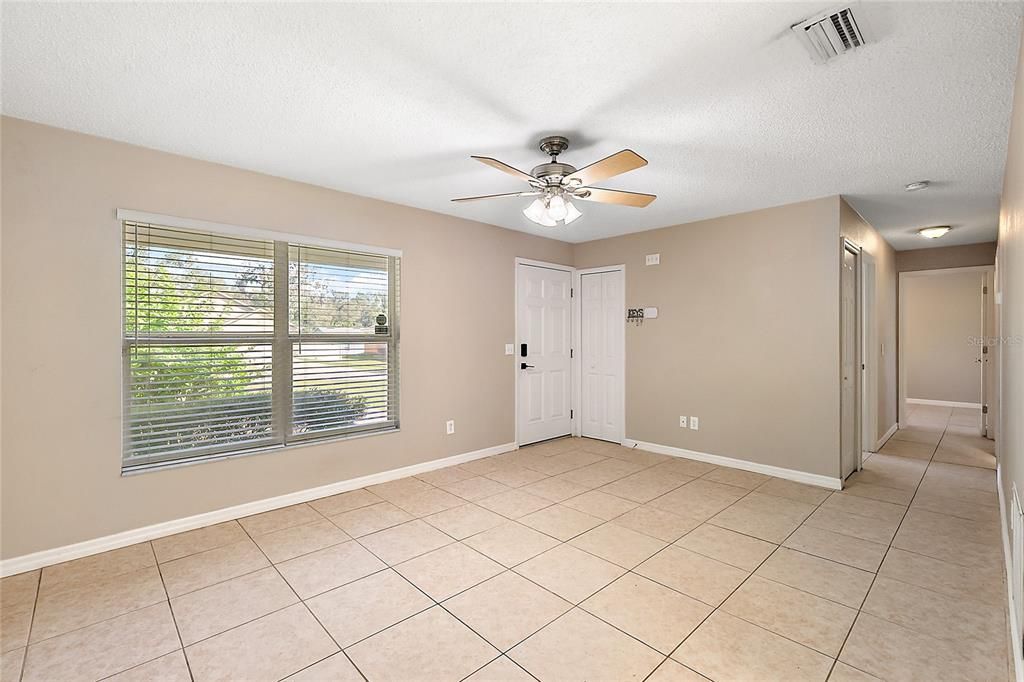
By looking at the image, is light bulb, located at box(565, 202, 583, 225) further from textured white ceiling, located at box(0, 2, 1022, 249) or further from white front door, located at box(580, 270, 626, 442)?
white front door, located at box(580, 270, 626, 442)

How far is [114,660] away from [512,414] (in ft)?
12.2

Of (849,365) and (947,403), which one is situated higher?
(849,365)

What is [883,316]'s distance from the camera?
18.6 ft

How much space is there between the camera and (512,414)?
205 inches

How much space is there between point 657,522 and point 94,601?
3185 millimetres

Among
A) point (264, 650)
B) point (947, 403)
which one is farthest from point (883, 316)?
point (264, 650)

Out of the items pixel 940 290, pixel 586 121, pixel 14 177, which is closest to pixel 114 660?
pixel 14 177

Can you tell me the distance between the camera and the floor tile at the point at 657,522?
10.1 ft

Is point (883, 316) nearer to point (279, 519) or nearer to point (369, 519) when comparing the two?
point (369, 519)

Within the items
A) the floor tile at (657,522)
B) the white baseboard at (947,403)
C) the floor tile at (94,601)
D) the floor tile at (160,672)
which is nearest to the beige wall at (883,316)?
the white baseboard at (947,403)

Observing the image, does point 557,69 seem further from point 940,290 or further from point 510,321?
point 940,290

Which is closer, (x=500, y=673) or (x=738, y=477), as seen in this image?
(x=500, y=673)

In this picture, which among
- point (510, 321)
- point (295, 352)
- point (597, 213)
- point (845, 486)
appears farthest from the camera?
point (510, 321)

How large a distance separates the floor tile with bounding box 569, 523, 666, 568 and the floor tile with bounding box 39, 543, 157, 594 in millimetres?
2515
